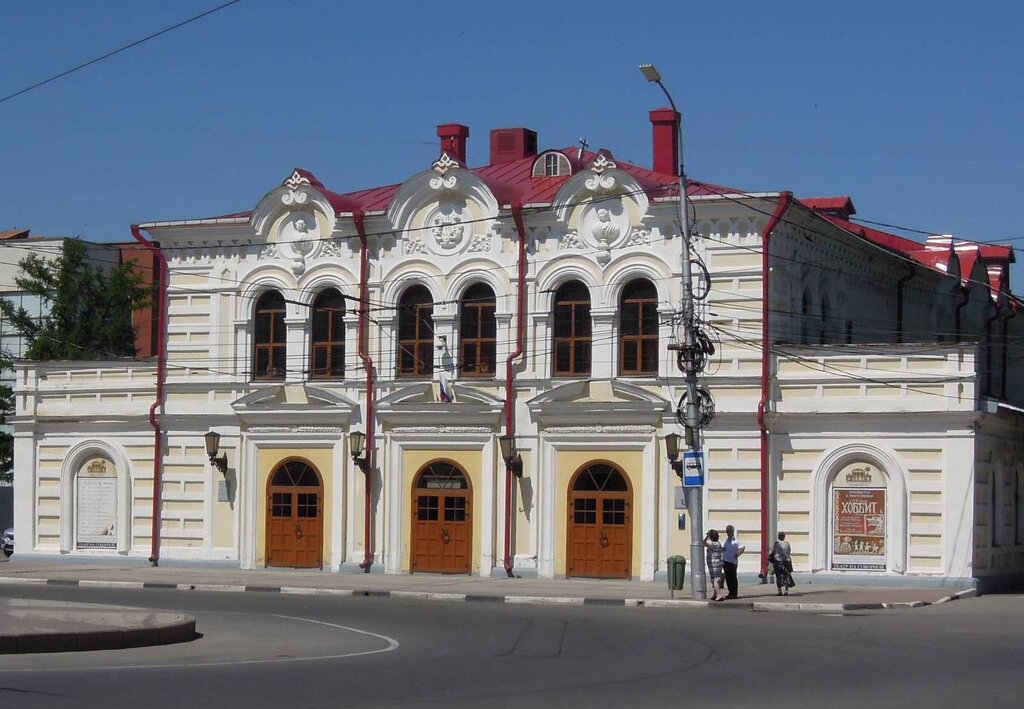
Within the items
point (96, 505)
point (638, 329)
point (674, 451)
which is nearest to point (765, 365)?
point (674, 451)

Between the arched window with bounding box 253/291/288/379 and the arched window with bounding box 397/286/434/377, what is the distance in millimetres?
2985

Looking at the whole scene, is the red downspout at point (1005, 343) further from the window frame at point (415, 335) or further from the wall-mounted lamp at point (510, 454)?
the window frame at point (415, 335)

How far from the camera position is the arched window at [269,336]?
37125 mm

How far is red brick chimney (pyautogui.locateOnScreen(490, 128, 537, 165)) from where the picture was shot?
137 ft

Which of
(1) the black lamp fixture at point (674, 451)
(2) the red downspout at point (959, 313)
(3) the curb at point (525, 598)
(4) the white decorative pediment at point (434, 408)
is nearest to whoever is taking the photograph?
(3) the curb at point (525, 598)

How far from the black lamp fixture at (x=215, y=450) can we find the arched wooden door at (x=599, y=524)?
8410 mm

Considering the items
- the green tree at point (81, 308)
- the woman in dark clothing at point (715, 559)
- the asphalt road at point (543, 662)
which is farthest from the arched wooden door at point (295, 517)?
the green tree at point (81, 308)

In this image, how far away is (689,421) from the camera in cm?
2880

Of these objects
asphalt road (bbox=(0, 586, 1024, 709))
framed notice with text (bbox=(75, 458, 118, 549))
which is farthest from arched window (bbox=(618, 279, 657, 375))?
framed notice with text (bbox=(75, 458, 118, 549))

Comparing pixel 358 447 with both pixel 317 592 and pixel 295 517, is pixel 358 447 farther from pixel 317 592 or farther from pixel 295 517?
pixel 317 592

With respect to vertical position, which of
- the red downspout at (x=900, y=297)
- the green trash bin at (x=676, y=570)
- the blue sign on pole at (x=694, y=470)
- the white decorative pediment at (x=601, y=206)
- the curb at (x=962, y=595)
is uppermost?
the white decorative pediment at (x=601, y=206)

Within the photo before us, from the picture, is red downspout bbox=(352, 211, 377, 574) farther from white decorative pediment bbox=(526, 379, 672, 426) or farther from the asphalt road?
the asphalt road

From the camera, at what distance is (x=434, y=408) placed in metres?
35.2

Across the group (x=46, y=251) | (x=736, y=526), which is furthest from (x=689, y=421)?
(x=46, y=251)
